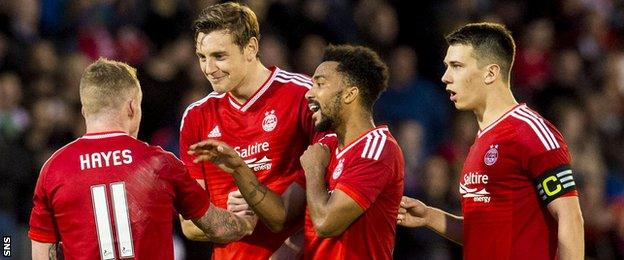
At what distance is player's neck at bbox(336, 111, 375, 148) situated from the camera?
665 cm

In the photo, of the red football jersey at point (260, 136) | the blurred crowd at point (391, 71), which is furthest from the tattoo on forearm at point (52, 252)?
the blurred crowd at point (391, 71)

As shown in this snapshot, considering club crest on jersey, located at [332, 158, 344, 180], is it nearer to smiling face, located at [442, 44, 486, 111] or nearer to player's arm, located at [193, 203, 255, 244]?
player's arm, located at [193, 203, 255, 244]

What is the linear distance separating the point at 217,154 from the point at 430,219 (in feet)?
5.20

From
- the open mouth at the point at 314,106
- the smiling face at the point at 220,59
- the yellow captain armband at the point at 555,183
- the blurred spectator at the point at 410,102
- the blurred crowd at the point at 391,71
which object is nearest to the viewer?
the yellow captain armband at the point at 555,183

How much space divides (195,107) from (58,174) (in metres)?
1.43

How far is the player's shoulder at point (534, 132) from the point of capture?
6434 mm

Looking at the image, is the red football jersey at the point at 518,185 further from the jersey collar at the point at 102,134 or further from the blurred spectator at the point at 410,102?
the blurred spectator at the point at 410,102

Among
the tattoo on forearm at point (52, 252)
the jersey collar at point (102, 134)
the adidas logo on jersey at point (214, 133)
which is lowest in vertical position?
the tattoo on forearm at point (52, 252)

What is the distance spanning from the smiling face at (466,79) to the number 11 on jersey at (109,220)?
1.97 meters

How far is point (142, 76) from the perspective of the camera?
1205 cm

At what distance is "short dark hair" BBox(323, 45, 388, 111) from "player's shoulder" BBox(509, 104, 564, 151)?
77 centimetres

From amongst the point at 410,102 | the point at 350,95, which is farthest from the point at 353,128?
the point at 410,102

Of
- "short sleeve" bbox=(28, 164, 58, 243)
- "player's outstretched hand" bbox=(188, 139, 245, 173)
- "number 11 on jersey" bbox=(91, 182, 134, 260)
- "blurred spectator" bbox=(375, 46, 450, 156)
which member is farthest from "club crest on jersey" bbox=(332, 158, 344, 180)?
"blurred spectator" bbox=(375, 46, 450, 156)

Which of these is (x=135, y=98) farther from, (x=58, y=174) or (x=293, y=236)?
(x=293, y=236)
